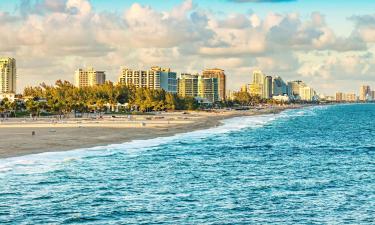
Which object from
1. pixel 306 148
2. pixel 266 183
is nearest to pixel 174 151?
pixel 306 148

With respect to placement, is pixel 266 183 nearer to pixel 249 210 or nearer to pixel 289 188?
pixel 289 188

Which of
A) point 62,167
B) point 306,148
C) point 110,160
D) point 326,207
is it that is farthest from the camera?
point 306,148

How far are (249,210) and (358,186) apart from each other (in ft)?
42.1

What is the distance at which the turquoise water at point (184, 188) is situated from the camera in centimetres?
3231

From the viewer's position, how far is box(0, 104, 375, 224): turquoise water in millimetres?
32312

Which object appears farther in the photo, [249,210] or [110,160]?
[110,160]

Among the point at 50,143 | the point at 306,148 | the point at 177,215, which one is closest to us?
the point at 177,215

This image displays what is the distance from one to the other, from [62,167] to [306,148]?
3841cm

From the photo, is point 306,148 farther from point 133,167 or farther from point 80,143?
point 133,167

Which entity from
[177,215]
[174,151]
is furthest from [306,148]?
[177,215]

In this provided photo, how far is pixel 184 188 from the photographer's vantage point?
41.5m

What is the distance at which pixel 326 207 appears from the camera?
1391 inches

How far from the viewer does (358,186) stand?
144ft

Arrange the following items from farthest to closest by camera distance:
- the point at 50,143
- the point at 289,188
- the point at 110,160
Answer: the point at 50,143 < the point at 110,160 < the point at 289,188
